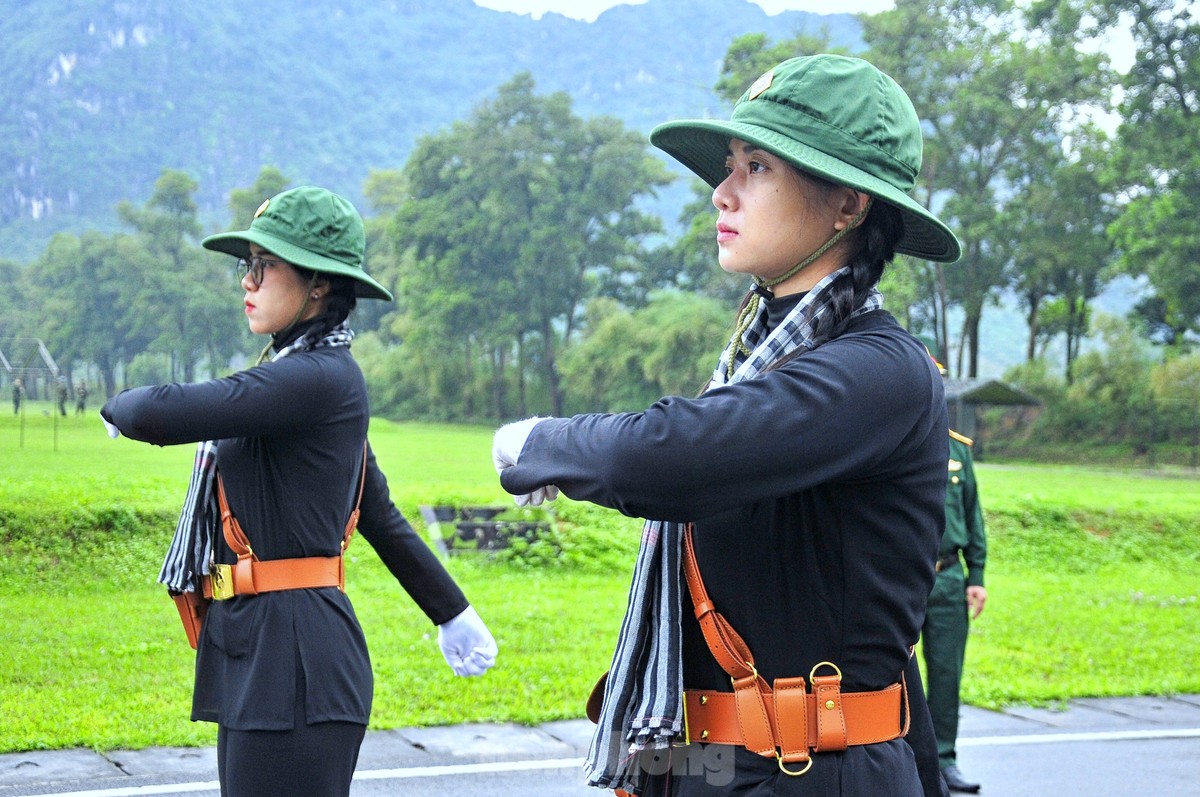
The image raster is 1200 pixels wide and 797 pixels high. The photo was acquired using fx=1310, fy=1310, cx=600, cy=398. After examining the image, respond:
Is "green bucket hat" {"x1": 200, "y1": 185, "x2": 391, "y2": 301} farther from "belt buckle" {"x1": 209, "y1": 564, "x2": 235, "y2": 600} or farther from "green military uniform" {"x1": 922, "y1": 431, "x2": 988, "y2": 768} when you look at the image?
"green military uniform" {"x1": 922, "y1": 431, "x2": 988, "y2": 768}

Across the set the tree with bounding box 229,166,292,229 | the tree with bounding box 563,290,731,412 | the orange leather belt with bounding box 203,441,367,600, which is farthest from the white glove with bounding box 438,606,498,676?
the tree with bounding box 563,290,731,412

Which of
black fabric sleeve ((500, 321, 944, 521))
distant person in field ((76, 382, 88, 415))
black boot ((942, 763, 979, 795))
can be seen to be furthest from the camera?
Result: distant person in field ((76, 382, 88, 415))

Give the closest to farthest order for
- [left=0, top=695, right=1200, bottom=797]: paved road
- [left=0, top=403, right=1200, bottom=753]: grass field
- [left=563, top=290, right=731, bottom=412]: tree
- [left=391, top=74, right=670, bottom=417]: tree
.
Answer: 1. [left=0, top=695, right=1200, bottom=797]: paved road
2. [left=0, top=403, right=1200, bottom=753]: grass field
3. [left=563, top=290, right=731, bottom=412]: tree
4. [left=391, top=74, right=670, bottom=417]: tree

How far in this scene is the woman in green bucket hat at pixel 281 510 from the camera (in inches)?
124

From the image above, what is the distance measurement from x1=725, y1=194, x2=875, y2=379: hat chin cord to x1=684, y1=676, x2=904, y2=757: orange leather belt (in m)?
0.52

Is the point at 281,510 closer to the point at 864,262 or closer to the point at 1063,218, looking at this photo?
the point at 864,262

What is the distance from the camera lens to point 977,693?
8891 millimetres

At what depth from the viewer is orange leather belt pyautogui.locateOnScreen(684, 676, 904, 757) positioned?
1.98 metres

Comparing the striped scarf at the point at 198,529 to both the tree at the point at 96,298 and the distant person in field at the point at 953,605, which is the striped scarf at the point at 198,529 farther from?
the tree at the point at 96,298

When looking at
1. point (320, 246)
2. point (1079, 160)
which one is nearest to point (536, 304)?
point (1079, 160)

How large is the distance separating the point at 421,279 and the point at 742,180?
53.3 m

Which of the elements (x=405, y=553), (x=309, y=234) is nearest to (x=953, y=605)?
(x=405, y=553)

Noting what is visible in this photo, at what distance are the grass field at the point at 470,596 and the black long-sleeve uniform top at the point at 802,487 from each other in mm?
5451

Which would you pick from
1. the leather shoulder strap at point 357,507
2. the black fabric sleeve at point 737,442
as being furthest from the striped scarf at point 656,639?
the leather shoulder strap at point 357,507
